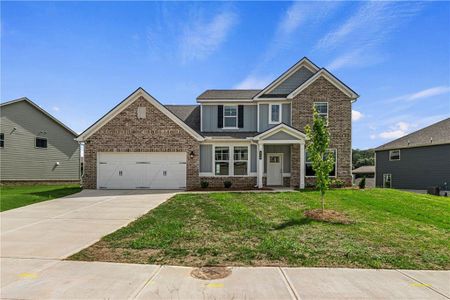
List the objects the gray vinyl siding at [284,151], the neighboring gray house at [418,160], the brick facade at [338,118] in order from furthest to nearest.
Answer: the neighboring gray house at [418,160]
the gray vinyl siding at [284,151]
the brick facade at [338,118]

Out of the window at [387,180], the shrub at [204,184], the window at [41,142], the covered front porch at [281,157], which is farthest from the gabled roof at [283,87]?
the window at [387,180]

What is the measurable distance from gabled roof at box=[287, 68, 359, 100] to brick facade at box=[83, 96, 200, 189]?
24.6ft

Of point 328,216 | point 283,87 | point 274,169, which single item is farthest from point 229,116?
point 328,216

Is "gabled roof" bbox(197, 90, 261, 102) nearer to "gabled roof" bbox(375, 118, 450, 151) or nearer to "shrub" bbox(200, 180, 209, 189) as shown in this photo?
"shrub" bbox(200, 180, 209, 189)

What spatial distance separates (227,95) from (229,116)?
176 centimetres

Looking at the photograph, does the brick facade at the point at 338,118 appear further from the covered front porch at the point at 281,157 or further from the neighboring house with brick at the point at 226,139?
the covered front porch at the point at 281,157

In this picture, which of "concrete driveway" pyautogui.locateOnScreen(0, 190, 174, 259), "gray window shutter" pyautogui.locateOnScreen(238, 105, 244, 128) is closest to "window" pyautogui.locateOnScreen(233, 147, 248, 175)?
"gray window shutter" pyautogui.locateOnScreen(238, 105, 244, 128)

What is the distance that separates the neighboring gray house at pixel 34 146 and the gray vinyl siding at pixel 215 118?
1363cm

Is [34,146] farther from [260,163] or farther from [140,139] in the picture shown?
[260,163]

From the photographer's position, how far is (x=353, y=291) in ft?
12.8

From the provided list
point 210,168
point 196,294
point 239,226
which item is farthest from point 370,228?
point 210,168

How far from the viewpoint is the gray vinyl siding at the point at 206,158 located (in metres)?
17.3

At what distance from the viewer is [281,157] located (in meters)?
17.9

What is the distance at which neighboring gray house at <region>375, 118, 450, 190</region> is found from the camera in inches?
886
